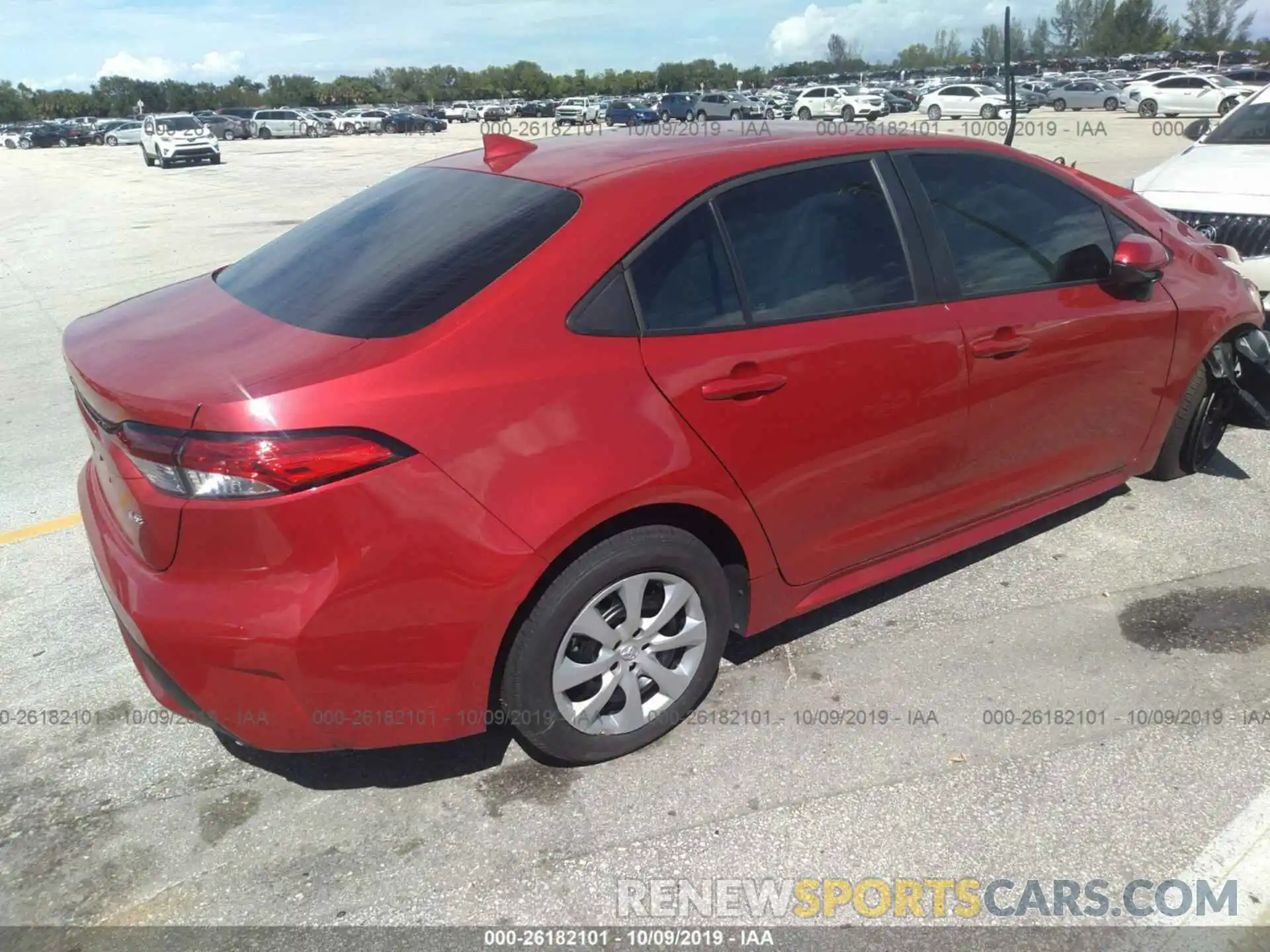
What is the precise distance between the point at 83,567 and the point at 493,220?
2536mm

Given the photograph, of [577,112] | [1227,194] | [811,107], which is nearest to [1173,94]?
[811,107]

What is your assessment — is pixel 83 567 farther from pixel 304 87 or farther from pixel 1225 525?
pixel 304 87

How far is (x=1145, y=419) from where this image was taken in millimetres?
3943

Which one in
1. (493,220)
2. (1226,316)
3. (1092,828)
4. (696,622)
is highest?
(493,220)

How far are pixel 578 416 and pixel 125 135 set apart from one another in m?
69.9

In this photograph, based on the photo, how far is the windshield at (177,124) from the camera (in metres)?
34.7

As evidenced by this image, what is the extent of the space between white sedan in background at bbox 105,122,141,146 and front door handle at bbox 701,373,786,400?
6776 cm

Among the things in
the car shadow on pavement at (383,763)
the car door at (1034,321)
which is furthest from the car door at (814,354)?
the car shadow on pavement at (383,763)

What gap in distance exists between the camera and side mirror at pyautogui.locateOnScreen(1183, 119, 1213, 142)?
809 centimetres

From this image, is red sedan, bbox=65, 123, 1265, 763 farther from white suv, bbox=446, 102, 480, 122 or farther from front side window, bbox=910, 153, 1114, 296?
white suv, bbox=446, 102, 480, 122

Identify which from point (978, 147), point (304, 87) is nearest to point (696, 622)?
point (978, 147)

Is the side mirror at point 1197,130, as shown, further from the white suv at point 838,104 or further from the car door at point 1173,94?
the car door at point 1173,94

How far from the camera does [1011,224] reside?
11.2ft

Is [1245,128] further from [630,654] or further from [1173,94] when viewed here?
[1173,94]
